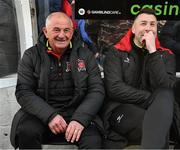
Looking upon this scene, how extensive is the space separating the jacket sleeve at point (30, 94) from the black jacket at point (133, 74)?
0.52 metres

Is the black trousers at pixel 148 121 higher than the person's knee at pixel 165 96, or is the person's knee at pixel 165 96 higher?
the person's knee at pixel 165 96

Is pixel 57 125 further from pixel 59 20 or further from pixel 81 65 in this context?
pixel 59 20

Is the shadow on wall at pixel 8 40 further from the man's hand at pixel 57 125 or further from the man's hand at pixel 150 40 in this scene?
the man's hand at pixel 150 40

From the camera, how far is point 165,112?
107 inches

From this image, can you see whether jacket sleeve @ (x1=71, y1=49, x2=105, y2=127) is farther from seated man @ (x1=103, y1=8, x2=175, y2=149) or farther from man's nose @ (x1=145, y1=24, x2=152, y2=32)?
man's nose @ (x1=145, y1=24, x2=152, y2=32)

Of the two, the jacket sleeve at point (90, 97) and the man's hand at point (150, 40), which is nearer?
the jacket sleeve at point (90, 97)

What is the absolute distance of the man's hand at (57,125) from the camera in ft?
9.74

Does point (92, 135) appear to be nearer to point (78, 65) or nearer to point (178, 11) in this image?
point (78, 65)

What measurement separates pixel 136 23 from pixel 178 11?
1.14 m

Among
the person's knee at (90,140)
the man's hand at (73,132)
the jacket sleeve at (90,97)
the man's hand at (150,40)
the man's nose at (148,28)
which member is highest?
the man's nose at (148,28)

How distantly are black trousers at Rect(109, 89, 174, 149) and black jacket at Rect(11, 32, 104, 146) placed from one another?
0.71 ft

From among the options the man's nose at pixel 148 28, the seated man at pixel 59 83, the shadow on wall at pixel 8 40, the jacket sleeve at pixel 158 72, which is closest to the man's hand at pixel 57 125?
the seated man at pixel 59 83

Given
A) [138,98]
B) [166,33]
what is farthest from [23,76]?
[166,33]

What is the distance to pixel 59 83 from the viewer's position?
325 centimetres
